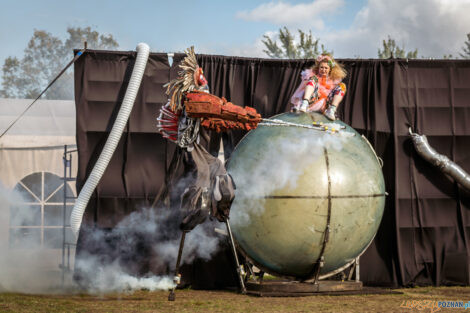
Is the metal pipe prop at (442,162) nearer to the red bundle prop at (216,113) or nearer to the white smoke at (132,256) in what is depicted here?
the red bundle prop at (216,113)

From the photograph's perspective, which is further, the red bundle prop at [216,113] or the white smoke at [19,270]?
the white smoke at [19,270]

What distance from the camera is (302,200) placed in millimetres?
6605

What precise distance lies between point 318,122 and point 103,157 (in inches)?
114

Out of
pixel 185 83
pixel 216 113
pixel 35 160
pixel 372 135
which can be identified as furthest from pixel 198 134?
pixel 35 160

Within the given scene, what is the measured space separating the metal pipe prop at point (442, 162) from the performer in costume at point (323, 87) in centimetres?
152

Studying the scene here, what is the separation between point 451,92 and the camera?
27.9ft

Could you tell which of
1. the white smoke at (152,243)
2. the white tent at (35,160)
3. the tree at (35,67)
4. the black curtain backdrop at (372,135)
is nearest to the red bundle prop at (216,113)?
the black curtain backdrop at (372,135)

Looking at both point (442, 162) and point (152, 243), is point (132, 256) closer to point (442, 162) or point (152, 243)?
point (152, 243)

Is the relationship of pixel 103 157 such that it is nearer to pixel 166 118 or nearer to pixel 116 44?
pixel 166 118

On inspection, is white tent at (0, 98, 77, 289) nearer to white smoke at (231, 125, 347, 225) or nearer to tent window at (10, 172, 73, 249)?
tent window at (10, 172, 73, 249)

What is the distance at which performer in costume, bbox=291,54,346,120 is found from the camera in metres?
7.54

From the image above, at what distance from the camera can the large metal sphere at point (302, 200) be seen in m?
6.63

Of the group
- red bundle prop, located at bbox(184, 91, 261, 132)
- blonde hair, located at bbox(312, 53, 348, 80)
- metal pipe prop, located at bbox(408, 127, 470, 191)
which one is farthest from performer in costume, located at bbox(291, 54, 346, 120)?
metal pipe prop, located at bbox(408, 127, 470, 191)

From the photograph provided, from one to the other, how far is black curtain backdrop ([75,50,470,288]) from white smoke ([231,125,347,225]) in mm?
1330
